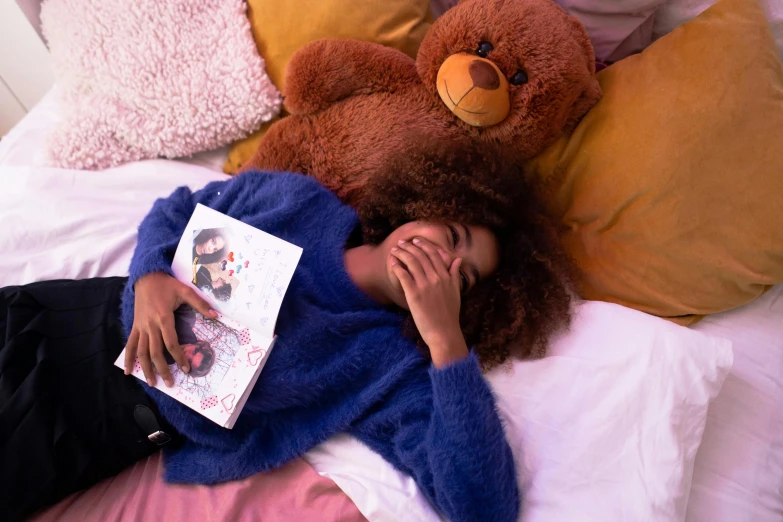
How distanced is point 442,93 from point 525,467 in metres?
0.64

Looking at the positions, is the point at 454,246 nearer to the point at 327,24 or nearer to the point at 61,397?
the point at 327,24

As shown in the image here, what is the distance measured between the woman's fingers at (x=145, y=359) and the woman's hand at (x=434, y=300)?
0.41 m

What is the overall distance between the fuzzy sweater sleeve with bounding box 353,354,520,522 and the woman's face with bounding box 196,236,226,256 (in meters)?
0.40

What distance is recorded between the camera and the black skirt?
0.70 metres

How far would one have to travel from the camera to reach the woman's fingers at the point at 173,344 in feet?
2.47

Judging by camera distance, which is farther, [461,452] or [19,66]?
[19,66]

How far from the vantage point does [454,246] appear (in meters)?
0.85

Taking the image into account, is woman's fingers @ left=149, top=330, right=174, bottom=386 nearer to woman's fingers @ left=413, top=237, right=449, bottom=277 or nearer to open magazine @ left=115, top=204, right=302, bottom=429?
open magazine @ left=115, top=204, right=302, bottom=429

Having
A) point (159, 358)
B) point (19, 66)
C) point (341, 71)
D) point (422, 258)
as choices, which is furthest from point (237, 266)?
point (19, 66)

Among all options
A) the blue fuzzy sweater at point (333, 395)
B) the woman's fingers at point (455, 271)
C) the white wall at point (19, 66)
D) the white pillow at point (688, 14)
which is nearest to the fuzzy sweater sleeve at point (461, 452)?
the blue fuzzy sweater at point (333, 395)

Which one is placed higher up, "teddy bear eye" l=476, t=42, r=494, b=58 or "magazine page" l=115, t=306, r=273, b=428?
"teddy bear eye" l=476, t=42, r=494, b=58

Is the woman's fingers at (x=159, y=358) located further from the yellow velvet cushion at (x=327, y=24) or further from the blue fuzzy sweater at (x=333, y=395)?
the yellow velvet cushion at (x=327, y=24)

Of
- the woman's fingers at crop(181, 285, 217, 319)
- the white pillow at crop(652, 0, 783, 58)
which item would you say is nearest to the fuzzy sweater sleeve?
the woman's fingers at crop(181, 285, 217, 319)

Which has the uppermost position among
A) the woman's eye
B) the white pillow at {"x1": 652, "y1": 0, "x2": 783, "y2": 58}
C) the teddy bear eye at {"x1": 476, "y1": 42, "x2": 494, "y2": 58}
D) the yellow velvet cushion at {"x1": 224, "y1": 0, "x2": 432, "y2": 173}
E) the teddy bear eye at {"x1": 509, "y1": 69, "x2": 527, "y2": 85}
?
the yellow velvet cushion at {"x1": 224, "y1": 0, "x2": 432, "y2": 173}
